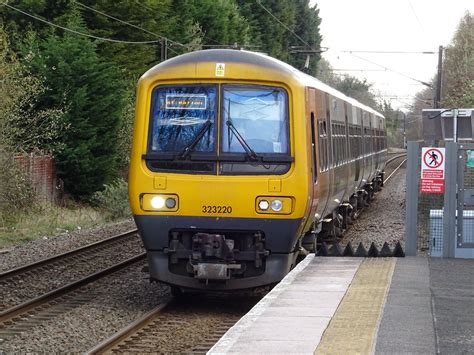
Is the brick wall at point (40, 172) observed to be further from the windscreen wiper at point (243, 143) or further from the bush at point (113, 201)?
the windscreen wiper at point (243, 143)

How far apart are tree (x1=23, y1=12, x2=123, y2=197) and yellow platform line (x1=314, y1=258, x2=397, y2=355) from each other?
1572 cm

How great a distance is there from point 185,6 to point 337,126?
2636cm

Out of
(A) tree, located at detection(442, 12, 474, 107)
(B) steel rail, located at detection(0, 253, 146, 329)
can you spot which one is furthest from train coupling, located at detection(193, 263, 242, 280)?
(A) tree, located at detection(442, 12, 474, 107)

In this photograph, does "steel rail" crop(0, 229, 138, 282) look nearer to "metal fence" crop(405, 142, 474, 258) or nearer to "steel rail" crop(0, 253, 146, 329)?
"steel rail" crop(0, 253, 146, 329)

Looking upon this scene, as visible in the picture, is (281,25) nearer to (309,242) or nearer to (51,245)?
(51,245)

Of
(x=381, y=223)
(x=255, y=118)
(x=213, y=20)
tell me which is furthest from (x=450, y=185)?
(x=213, y=20)

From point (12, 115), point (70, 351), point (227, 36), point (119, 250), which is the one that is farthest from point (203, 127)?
point (227, 36)

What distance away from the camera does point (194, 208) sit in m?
11.1

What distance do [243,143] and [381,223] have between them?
12555 mm

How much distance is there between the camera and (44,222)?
2212 cm

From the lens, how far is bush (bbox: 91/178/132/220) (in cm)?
2666

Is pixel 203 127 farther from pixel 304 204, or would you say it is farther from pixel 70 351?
pixel 70 351

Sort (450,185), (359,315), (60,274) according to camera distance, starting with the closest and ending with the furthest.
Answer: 1. (359,315)
2. (450,185)
3. (60,274)

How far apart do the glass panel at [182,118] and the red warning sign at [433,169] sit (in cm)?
311
